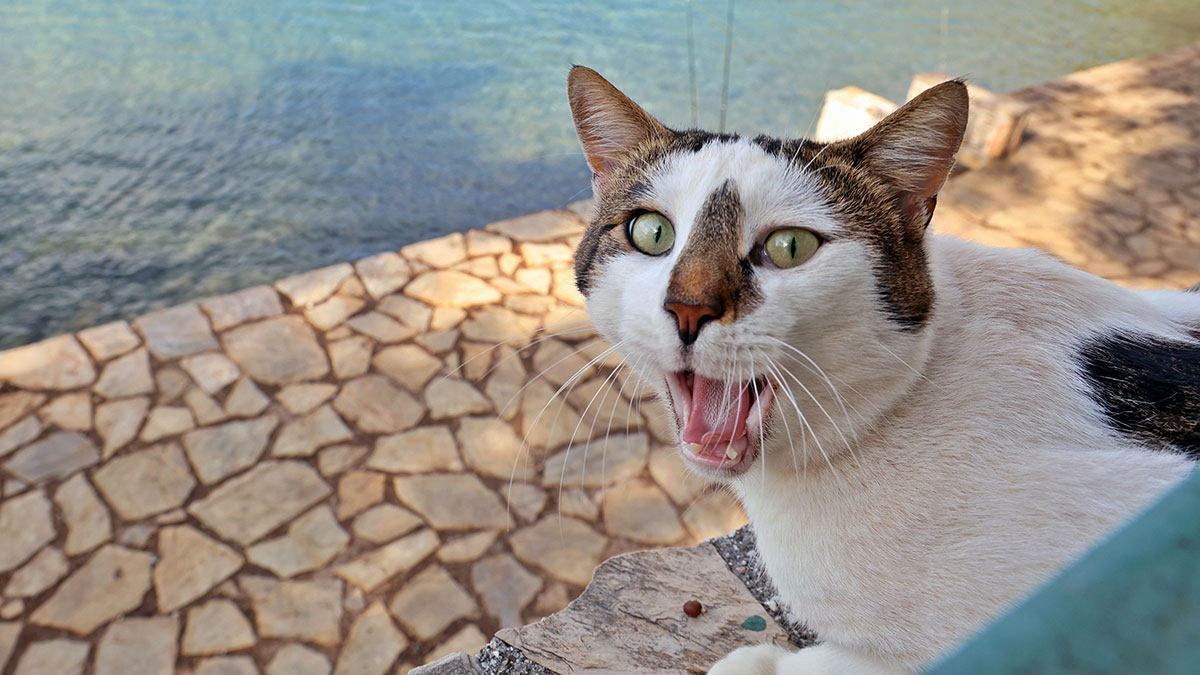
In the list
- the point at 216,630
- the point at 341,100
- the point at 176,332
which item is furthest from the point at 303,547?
the point at 341,100

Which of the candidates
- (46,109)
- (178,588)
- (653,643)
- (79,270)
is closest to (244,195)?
(79,270)

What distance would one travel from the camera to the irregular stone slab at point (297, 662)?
2.42 metres

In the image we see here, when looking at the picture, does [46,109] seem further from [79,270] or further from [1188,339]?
[1188,339]

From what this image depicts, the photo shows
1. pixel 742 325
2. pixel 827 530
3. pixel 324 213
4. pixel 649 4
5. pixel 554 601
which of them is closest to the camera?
pixel 742 325

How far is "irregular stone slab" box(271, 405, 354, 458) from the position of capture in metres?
3.12

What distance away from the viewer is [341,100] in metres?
6.40

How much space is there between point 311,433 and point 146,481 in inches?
24.3

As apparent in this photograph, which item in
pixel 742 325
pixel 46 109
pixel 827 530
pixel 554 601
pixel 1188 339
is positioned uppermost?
pixel 742 325

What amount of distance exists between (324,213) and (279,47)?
2.97 metres

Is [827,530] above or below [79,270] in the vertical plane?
above

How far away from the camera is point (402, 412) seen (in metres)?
3.29

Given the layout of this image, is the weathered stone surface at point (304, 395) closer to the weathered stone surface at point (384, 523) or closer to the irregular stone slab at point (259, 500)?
the irregular stone slab at point (259, 500)

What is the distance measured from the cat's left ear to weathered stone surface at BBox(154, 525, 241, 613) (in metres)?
2.56

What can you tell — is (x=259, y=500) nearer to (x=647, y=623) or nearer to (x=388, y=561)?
(x=388, y=561)
